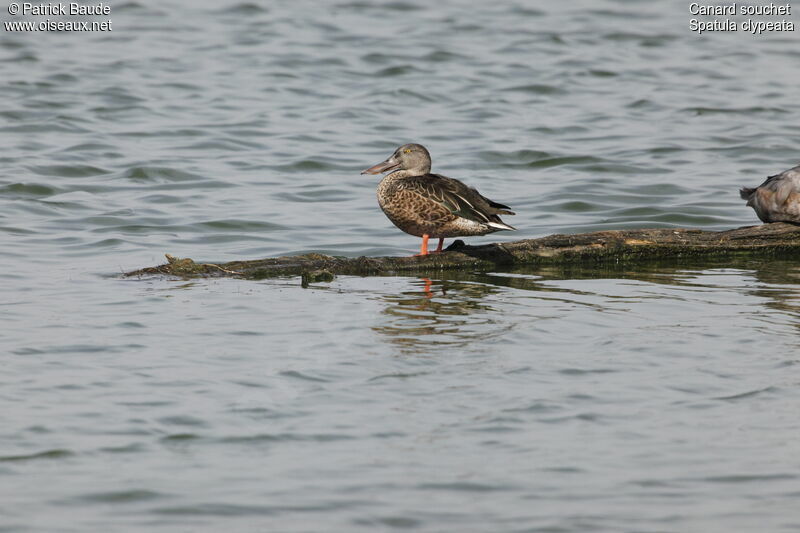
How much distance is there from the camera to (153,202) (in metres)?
14.4

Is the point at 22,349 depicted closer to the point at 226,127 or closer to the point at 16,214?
the point at 16,214

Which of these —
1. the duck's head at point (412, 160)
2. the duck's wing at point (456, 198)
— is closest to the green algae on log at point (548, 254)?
the duck's wing at point (456, 198)

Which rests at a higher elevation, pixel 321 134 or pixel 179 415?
pixel 321 134

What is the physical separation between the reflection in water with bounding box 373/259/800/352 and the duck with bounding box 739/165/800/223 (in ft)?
1.47

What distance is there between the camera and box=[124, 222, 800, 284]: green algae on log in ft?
32.1

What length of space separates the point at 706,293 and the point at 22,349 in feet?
→ 17.5

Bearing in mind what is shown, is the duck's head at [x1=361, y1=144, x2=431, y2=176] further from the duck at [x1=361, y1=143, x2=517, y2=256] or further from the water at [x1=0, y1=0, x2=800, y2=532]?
the water at [x1=0, y1=0, x2=800, y2=532]

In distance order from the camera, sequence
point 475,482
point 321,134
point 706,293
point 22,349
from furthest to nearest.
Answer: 1. point 321,134
2. point 706,293
3. point 22,349
4. point 475,482

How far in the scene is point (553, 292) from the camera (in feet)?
32.1

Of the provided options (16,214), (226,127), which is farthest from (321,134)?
(16,214)

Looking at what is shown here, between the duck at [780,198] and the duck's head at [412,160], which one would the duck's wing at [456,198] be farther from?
the duck at [780,198]

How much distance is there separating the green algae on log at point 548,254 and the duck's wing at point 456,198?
386 mm

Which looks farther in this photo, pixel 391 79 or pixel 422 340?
pixel 391 79

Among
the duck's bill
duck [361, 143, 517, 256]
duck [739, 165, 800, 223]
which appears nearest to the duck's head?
the duck's bill
